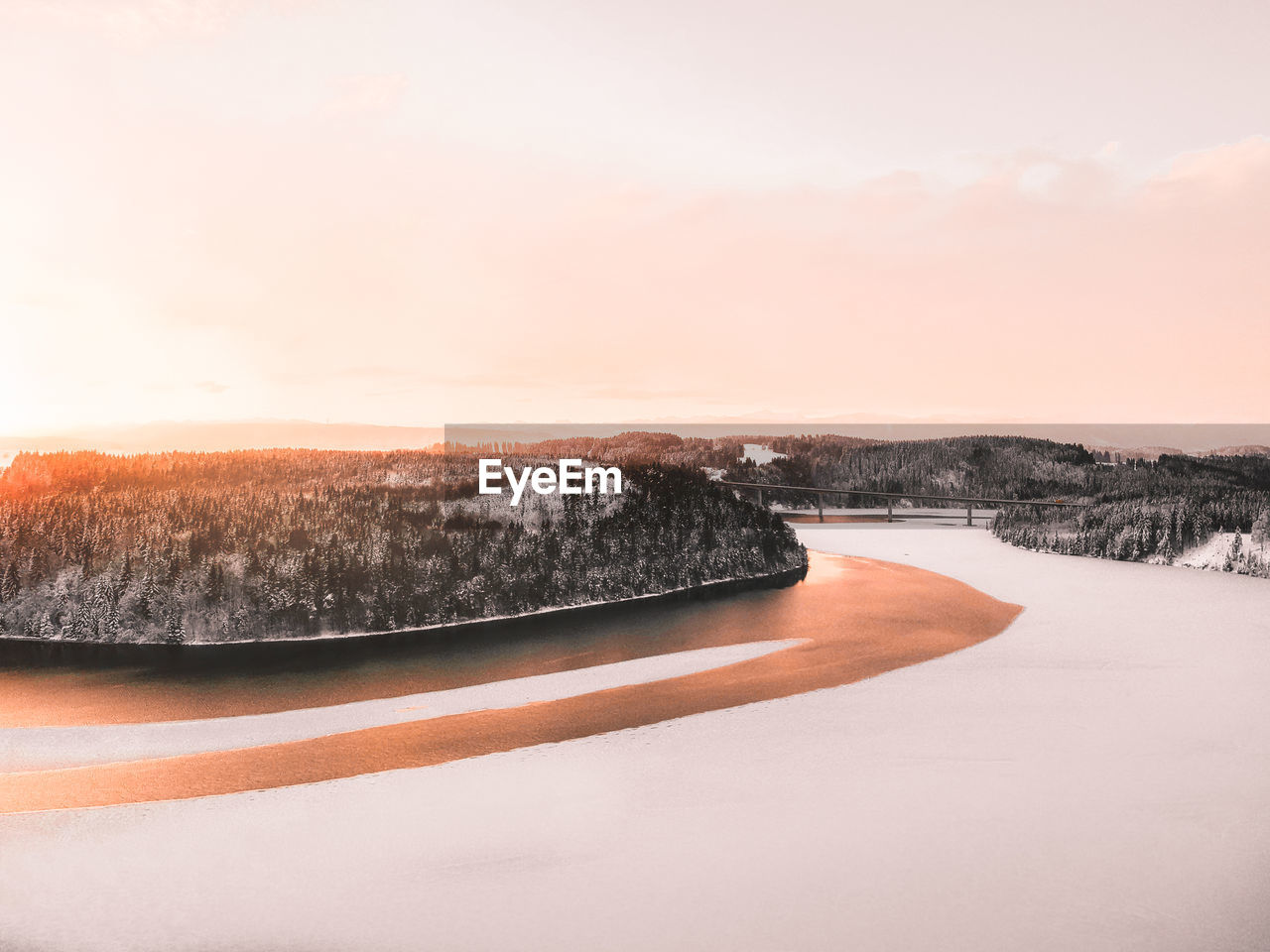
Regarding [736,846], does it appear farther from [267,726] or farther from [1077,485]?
[1077,485]

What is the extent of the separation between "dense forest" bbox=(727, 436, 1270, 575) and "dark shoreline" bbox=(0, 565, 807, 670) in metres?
31.7

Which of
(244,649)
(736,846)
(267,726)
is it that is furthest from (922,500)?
(736,846)

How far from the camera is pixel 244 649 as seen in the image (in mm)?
25797

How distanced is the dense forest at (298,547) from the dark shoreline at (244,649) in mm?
670

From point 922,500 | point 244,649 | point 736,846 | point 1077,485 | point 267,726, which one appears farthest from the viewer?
point 922,500

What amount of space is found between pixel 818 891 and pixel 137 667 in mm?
21893

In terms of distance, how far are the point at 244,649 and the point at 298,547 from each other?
15.9ft

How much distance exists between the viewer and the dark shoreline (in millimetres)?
24047

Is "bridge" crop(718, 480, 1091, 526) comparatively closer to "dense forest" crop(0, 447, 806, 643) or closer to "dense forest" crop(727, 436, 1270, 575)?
"dense forest" crop(727, 436, 1270, 575)

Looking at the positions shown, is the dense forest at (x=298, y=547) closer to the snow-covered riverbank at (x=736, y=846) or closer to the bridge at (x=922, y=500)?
the snow-covered riverbank at (x=736, y=846)

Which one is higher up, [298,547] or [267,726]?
[298,547]

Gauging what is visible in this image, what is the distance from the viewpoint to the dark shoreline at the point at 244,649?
24047 millimetres

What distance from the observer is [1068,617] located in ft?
90.5

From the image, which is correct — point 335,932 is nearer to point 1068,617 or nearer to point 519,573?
point 519,573
